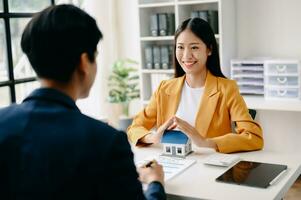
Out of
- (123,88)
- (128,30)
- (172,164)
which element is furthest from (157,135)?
(128,30)

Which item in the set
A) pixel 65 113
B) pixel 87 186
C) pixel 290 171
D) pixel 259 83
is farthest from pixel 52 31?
pixel 259 83

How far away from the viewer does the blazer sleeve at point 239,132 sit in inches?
79.1

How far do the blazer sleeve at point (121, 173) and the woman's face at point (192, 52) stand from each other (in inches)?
55.1

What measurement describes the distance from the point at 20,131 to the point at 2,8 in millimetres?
3030

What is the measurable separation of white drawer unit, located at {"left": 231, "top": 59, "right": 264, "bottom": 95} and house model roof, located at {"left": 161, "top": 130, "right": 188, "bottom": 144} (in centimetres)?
188

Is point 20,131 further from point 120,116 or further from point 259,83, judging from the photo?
point 120,116

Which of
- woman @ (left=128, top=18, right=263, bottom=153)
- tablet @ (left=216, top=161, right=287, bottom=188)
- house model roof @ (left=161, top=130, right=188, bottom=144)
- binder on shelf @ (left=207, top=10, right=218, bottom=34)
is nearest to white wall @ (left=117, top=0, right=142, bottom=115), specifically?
binder on shelf @ (left=207, top=10, right=218, bottom=34)

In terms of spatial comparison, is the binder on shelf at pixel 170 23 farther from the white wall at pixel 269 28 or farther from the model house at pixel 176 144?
the model house at pixel 176 144

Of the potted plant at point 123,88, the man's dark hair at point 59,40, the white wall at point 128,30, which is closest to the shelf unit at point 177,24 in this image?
the potted plant at point 123,88

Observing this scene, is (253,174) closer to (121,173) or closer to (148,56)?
(121,173)

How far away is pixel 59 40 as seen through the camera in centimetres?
100

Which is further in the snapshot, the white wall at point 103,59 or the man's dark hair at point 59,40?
the white wall at point 103,59

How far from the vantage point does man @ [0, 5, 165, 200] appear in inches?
37.9

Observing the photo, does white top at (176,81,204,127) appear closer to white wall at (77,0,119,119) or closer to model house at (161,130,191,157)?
model house at (161,130,191,157)
